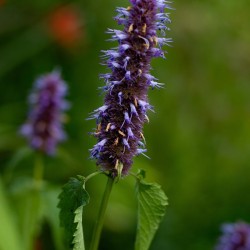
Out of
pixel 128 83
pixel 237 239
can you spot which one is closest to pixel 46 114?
pixel 237 239

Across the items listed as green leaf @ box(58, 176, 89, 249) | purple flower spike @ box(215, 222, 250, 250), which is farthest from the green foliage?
purple flower spike @ box(215, 222, 250, 250)

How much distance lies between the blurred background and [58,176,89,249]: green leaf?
3.00 meters

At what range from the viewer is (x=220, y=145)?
6043 millimetres

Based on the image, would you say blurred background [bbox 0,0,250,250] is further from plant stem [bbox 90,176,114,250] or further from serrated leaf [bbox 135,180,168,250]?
plant stem [bbox 90,176,114,250]

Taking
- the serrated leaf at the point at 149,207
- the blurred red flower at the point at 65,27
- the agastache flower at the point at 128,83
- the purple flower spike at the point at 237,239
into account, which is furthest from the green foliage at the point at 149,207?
the blurred red flower at the point at 65,27

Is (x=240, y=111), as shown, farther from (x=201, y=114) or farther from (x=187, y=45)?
(x=187, y=45)

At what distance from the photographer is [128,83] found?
2.20m

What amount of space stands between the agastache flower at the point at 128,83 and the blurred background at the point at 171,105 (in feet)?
10.1

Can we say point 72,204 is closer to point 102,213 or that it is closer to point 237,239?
point 102,213

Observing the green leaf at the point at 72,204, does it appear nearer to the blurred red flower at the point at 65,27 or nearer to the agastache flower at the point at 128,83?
the agastache flower at the point at 128,83

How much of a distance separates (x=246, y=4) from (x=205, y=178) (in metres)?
1.81

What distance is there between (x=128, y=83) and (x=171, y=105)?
4.04 meters

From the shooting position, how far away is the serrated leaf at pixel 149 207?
7.64ft

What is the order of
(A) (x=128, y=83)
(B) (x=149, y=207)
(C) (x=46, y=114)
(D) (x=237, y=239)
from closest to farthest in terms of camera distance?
(A) (x=128, y=83) < (B) (x=149, y=207) < (D) (x=237, y=239) < (C) (x=46, y=114)
